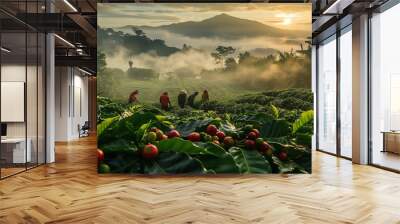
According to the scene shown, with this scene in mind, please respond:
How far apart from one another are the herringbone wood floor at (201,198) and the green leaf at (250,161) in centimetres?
17

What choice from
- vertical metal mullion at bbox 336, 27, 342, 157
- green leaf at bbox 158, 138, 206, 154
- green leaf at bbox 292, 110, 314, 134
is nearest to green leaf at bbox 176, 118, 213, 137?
green leaf at bbox 158, 138, 206, 154

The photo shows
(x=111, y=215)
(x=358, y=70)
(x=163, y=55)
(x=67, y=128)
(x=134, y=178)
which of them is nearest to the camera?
(x=111, y=215)

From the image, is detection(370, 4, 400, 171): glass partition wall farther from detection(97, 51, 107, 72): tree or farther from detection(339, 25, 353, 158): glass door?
detection(97, 51, 107, 72): tree

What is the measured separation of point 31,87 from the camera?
7.67 m

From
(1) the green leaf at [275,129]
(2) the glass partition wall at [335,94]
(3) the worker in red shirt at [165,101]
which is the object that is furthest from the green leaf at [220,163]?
(2) the glass partition wall at [335,94]

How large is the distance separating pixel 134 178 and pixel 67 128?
10164mm

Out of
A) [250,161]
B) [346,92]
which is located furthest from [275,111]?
[346,92]

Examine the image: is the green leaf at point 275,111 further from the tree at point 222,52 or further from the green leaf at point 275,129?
the tree at point 222,52

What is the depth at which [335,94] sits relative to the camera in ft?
33.6

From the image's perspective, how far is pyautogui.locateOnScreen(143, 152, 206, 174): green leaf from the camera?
6824 millimetres

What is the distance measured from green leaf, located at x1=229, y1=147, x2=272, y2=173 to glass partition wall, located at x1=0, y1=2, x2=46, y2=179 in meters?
3.72

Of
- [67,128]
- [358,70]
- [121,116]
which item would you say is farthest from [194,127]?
[67,128]

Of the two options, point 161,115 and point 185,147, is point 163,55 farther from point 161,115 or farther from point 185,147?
point 185,147

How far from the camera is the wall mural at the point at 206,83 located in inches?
273
